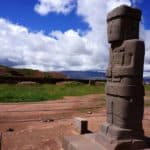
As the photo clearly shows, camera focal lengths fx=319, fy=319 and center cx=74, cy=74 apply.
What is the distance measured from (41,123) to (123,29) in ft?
20.1

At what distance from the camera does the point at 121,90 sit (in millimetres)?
7422

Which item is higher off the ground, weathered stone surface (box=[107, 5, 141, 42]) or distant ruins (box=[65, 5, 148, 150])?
weathered stone surface (box=[107, 5, 141, 42])

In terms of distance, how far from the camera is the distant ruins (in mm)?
7293

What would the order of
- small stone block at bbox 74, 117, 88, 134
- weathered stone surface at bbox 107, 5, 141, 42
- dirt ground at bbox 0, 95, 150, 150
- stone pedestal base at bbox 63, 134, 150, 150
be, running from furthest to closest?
1. small stone block at bbox 74, 117, 88, 134
2. dirt ground at bbox 0, 95, 150, 150
3. weathered stone surface at bbox 107, 5, 141, 42
4. stone pedestal base at bbox 63, 134, 150, 150

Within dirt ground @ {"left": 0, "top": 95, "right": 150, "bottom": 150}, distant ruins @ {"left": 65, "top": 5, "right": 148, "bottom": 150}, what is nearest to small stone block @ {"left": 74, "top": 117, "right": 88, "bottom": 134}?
dirt ground @ {"left": 0, "top": 95, "right": 150, "bottom": 150}

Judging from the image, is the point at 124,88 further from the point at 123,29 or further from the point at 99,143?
the point at 99,143

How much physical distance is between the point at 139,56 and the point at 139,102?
1.08 metres

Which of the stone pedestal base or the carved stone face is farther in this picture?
the carved stone face

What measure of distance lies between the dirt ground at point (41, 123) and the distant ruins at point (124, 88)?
2174mm

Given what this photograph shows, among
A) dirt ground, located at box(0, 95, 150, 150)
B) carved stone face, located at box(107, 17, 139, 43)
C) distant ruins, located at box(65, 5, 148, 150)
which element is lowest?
dirt ground, located at box(0, 95, 150, 150)

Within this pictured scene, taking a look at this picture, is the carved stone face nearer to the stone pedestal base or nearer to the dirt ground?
the stone pedestal base

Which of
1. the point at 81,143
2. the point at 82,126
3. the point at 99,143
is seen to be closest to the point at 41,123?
the point at 82,126

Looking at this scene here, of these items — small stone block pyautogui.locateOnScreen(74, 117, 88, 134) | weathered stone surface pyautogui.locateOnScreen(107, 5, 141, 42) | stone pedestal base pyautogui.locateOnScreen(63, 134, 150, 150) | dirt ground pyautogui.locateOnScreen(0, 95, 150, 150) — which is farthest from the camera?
small stone block pyautogui.locateOnScreen(74, 117, 88, 134)

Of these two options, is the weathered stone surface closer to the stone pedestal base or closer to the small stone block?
the stone pedestal base
